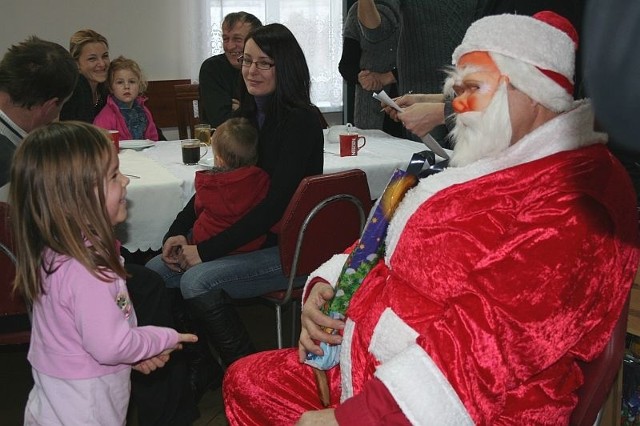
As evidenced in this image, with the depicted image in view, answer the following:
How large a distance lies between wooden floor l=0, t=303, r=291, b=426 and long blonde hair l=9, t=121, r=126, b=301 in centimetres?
106

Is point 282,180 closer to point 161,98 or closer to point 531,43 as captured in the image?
point 531,43

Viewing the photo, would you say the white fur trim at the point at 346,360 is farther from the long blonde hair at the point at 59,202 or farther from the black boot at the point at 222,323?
the black boot at the point at 222,323

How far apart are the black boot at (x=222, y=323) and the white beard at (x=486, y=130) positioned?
43.6 inches

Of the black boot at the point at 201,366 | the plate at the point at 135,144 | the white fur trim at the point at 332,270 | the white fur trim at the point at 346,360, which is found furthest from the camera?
the plate at the point at 135,144

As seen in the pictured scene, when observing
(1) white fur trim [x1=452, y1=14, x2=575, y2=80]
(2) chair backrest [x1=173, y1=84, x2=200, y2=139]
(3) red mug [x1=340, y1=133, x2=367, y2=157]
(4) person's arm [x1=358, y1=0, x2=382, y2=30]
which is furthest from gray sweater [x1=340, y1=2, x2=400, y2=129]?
(1) white fur trim [x1=452, y1=14, x2=575, y2=80]

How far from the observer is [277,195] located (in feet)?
7.14

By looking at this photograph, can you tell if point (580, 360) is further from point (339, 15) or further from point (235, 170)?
point (339, 15)

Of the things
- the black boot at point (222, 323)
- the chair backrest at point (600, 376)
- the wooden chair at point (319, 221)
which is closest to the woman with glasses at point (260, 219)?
the black boot at point (222, 323)

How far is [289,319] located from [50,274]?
69.1 inches

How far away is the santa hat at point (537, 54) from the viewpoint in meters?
1.22

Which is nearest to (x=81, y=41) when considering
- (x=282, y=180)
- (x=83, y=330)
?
(x=282, y=180)

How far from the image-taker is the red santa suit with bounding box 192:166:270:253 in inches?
87.4

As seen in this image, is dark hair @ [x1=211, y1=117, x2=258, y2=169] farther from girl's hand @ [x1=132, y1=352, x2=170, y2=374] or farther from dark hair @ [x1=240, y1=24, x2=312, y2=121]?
girl's hand @ [x1=132, y1=352, x2=170, y2=374]

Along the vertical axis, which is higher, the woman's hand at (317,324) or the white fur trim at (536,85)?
the white fur trim at (536,85)
